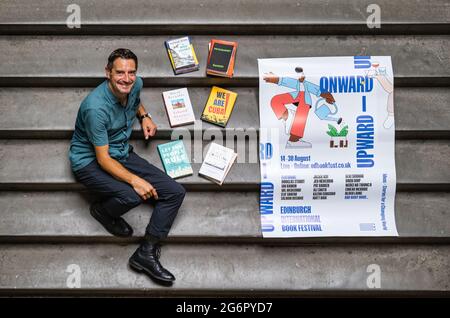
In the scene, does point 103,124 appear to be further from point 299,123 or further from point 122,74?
point 299,123

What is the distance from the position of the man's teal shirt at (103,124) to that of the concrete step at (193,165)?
0.76 feet

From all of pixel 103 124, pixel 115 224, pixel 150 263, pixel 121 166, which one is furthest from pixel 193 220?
pixel 103 124

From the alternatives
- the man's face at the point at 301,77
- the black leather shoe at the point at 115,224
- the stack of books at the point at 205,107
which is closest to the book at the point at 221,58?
the stack of books at the point at 205,107

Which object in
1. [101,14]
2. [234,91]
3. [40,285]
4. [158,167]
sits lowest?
[40,285]

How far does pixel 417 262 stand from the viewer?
9.81ft

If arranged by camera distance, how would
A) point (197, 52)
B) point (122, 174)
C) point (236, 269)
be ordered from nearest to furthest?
point (122, 174)
point (236, 269)
point (197, 52)

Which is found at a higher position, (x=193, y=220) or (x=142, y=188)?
(x=142, y=188)

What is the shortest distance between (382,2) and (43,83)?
2542 millimetres

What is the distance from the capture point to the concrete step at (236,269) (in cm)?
294

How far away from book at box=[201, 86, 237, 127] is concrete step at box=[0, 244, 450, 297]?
0.90m

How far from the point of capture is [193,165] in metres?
3.04

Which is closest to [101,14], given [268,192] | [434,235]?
[268,192]

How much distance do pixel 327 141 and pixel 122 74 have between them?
148cm
